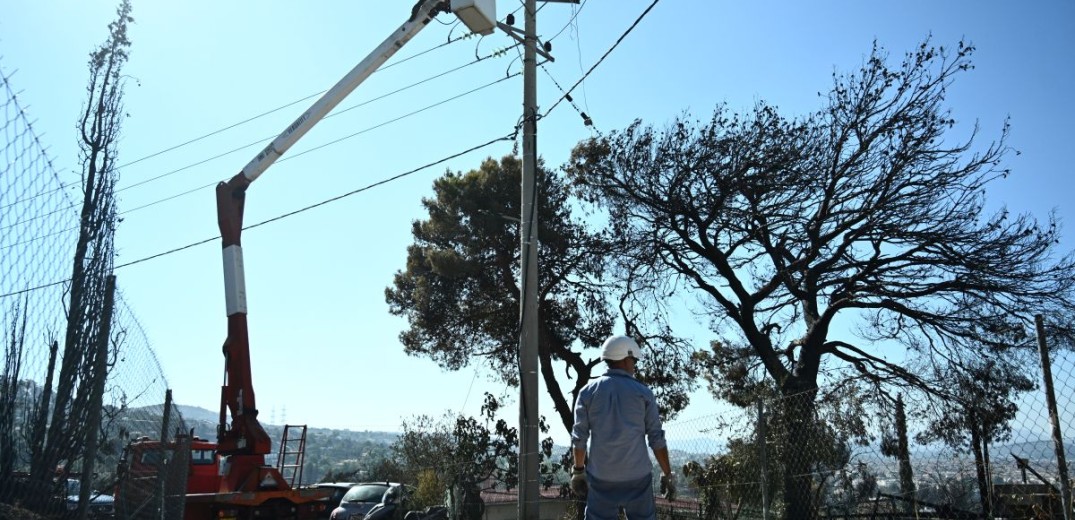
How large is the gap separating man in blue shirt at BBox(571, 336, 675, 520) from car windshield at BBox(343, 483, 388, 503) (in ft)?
40.4

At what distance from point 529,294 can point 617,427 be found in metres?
4.95

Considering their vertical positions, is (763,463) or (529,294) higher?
(529,294)

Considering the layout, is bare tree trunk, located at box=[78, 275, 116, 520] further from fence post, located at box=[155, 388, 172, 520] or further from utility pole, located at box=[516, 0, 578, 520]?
utility pole, located at box=[516, 0, 578, 520]

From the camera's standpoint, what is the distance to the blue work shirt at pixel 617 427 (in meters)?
4.96

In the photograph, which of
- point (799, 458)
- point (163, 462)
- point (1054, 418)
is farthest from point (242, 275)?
point (1054, 418)

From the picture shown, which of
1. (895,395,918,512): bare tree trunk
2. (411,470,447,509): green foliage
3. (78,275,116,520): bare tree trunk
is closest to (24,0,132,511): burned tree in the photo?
(78,275,116,520): bare tree trunk

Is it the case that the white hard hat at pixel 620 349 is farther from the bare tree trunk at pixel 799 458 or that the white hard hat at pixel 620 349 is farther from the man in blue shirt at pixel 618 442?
the bare tree trunk at pixel 799 458

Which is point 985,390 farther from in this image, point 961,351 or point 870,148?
point 870,148

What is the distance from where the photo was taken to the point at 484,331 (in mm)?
20188

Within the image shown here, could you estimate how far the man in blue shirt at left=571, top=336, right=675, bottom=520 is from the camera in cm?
496

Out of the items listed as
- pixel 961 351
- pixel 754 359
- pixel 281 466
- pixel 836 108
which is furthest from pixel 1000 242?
pixel 281 466

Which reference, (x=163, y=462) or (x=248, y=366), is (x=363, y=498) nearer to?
(x=248, y=366)

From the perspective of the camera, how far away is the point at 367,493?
1664 centimetres

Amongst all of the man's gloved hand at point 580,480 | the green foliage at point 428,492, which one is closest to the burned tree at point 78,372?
the man's gloved hand at point 580,480
